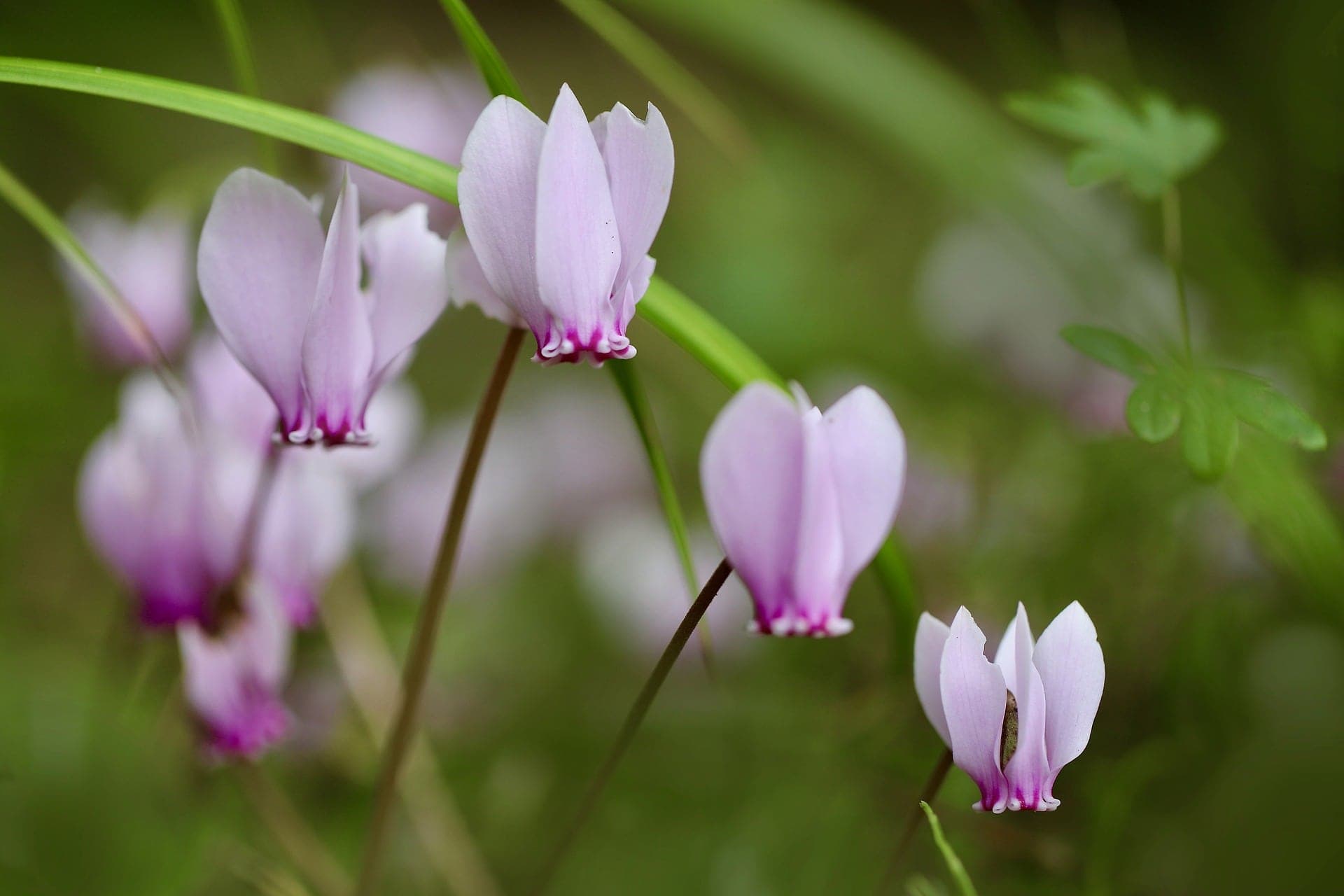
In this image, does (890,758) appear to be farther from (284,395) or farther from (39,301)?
(39,301)

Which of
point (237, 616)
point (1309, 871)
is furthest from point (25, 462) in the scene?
point (1309, 871)

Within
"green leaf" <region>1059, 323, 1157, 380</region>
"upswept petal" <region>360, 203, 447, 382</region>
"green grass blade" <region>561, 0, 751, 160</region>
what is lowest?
"upswept petal" <region>360, 203, 447, 382</region>

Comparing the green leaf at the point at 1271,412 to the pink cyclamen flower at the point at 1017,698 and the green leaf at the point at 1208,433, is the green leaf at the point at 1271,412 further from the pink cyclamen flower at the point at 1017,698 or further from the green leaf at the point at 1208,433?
the pink cyclamen flower at the point at 1017,698

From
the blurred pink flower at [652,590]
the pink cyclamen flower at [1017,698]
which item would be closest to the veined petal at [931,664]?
the pink cyclamen flower at [1017,698]

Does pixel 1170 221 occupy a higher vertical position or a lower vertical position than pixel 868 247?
lower

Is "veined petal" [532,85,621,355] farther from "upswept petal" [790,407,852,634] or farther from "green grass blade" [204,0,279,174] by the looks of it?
"green grass blade" [204,0,279,174]

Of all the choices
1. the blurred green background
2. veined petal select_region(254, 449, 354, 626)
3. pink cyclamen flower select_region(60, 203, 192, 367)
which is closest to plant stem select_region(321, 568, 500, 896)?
the blurred green background
